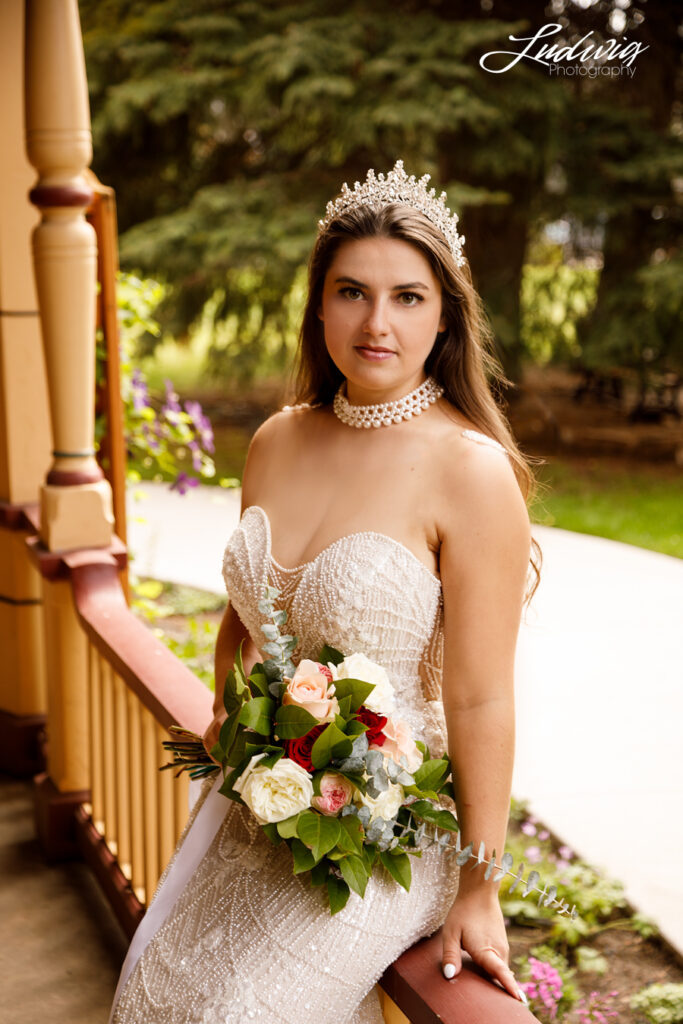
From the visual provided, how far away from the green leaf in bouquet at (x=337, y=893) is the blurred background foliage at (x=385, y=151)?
8.80m

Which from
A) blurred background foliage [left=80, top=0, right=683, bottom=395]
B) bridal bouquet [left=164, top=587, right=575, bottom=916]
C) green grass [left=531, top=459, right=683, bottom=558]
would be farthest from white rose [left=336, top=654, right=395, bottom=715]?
blurred background foliage [left=80, top=0, right=683, bottom=395]

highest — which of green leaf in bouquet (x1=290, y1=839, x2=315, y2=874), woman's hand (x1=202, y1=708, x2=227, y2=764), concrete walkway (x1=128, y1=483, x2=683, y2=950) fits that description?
green leaf in bouquet (x1=290, y1=839, x2=315, y2=874)

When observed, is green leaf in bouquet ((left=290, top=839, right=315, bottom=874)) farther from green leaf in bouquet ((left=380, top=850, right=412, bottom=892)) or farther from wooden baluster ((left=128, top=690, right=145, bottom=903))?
wooden baluster ((left=128, top=690, right=145, bottom=903))

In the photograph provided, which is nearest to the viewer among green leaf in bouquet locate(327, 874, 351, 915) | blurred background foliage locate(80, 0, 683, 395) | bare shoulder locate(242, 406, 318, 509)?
green leaf in bouquet locate(327, 874, 351, 915)

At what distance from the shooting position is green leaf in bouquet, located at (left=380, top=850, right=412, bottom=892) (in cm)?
162

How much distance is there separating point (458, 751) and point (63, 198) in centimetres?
238

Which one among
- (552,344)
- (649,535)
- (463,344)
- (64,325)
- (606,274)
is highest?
(463,344)

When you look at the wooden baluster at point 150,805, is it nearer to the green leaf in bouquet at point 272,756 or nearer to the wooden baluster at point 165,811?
the wooden baluster at point 165,811

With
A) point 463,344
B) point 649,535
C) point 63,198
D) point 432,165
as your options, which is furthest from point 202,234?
point 463,344

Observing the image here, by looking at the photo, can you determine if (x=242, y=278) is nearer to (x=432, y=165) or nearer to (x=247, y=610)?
(x=432, y=165)

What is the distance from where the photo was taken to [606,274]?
39.3 feet

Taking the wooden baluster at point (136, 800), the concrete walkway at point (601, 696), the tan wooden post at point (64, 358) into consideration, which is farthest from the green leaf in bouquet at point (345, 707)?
the tan wooden post at point (64, 358)

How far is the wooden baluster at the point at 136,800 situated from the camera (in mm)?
3070

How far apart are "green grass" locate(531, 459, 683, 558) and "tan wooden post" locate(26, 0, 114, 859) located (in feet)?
18.0
